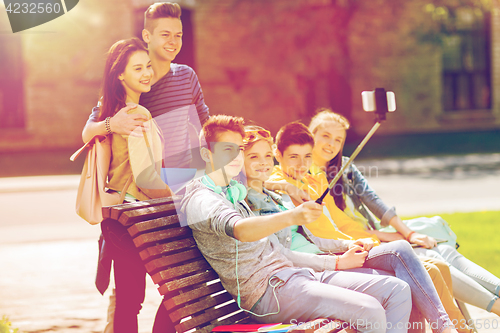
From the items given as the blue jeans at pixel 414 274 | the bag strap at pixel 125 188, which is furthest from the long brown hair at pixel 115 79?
the blue jeans at pixel 414 274

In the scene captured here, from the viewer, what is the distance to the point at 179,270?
2520 millimetres

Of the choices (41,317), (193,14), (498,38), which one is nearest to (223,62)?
(193,14)

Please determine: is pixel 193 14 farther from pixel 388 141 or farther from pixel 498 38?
pixel 498 38

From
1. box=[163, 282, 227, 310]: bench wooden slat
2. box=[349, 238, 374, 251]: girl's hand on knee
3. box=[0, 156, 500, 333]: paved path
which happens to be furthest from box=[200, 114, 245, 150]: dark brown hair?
box=[0, 156, 500, 333]: paved path

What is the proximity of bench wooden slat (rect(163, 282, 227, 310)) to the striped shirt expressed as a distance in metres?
0.90

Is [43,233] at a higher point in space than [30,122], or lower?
lower

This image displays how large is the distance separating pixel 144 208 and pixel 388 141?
50.4ft

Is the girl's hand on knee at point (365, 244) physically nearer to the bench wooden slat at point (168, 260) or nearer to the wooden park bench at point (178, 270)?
the wooden park bench at point (178, 270)

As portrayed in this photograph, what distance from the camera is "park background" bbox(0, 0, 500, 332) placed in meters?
14.6

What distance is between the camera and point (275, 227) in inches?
85.2

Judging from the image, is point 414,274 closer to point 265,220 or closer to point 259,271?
point 259,271

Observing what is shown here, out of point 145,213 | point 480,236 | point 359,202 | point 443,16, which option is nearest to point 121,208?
point 145,213

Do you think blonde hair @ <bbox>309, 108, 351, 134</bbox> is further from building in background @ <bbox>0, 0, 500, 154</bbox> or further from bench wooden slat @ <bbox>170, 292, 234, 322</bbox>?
building in background @ <bbox>0, 0, 500, 154</bbox>

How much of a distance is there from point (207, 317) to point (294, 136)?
122 centimetres
